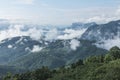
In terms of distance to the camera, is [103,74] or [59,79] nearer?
[103,74]

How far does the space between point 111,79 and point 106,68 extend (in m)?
28.3

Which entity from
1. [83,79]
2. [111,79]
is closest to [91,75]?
[83,79]

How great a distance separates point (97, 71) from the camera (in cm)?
19375

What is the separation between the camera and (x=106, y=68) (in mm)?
198250

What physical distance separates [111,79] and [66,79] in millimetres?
34447

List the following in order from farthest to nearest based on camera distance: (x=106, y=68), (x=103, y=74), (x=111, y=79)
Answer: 1. (x=106, y=68)
2. (x=103, y=74)
3. (x=111, y=79)

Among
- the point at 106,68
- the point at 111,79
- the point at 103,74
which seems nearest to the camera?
the point at 111,79

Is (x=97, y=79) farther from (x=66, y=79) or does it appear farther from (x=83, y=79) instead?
(x=66, y=79)

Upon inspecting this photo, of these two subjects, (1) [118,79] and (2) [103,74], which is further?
(2) [103,74]

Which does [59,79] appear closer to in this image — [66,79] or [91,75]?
[66,79]

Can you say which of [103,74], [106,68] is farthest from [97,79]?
[106,68]

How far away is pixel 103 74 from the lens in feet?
609

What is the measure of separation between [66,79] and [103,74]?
908 inches

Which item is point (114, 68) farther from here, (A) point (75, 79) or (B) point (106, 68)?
(A) point (75, 79)
